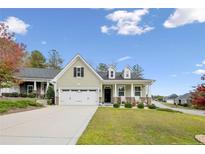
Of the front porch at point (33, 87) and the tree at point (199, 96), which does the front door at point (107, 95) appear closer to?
the front porch at point (33, 87)

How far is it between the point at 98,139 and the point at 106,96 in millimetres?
23985

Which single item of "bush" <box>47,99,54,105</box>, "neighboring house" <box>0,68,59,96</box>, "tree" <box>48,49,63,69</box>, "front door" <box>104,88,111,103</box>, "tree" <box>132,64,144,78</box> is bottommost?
"bush" <box>47,99,54,105</box>

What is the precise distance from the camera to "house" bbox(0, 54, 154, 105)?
101 ft

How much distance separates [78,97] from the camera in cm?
3078

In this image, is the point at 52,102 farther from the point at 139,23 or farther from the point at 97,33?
the point at 139,23

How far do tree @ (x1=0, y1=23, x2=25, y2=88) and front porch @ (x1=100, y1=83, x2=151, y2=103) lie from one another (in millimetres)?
10803

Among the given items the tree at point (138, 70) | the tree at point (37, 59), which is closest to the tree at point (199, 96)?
the tree at point (138, 70)

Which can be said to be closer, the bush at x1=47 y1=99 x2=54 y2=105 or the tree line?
the bush at x1=47 y1=99 x2=54 y2=105

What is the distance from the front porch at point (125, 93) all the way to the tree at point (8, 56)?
10803mm

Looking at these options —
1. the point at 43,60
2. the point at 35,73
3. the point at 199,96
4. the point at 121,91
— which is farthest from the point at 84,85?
the point at 43,60

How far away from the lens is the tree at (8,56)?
2148cm

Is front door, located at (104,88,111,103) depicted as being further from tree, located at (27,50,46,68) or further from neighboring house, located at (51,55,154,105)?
tree, located at (27,50,46,68)

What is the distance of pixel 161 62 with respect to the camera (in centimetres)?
1991

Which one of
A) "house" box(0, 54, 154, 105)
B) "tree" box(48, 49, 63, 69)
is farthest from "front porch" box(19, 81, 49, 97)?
"tree" box(48, 49, 63, 69)
